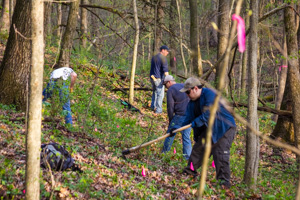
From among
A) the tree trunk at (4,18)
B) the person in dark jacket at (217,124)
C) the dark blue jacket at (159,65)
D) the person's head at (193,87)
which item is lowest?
the person in dark jacket at (217,124)

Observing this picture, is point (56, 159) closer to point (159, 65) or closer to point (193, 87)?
point (193, 87)

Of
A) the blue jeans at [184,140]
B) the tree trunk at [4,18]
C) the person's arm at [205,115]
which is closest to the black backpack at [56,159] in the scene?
the person's arm at [205,115]

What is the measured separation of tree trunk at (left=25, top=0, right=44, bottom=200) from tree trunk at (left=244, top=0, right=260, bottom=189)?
149 inches

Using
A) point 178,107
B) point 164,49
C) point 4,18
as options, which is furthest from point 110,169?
point 4,18

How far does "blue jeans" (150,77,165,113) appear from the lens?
37.9ft

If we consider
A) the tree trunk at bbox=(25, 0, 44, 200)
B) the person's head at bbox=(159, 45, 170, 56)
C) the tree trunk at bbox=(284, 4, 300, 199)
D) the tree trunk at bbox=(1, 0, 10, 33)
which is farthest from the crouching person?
the tree trunk at bbox=(1, 0, 10, 33)

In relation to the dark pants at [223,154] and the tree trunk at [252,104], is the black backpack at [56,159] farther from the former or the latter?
Answer: the tree trunk at [252,104]

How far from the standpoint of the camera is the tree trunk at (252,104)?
19.1 feet

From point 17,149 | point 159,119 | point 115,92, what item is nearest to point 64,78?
point 17,149

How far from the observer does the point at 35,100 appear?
332 cm

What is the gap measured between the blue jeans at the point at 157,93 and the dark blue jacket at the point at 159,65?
219 millimetres

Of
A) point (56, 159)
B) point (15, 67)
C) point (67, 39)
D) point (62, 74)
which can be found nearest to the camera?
point (56, 159)

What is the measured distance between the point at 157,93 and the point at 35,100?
8523 mm

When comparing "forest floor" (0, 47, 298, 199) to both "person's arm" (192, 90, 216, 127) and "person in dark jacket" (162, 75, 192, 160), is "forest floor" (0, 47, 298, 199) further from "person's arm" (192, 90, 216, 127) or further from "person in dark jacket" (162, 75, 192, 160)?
"person's arm" (192, 90, 216, 127)
